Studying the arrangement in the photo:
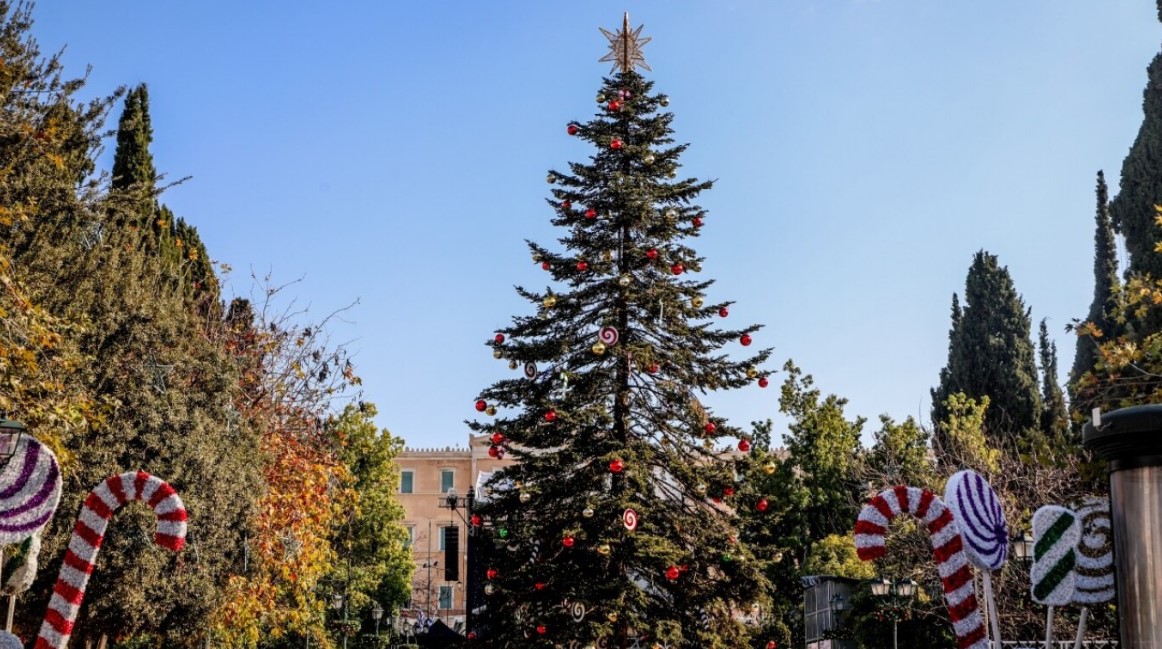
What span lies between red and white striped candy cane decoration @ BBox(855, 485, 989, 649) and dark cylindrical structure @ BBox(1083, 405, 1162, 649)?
8.93ft

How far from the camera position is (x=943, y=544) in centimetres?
930

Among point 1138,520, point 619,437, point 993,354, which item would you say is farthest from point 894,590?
point 993,354

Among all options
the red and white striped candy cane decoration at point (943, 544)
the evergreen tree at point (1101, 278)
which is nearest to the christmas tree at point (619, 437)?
the red and white striped candy cane decoration at point (943, 544)

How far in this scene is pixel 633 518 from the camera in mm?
20141

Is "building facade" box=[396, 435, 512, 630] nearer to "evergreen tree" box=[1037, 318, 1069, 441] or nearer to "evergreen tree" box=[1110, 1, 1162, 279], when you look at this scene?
"evergreen tree" box=[1037, 318, 1069, 441]

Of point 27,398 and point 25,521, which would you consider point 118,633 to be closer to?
point 27,398

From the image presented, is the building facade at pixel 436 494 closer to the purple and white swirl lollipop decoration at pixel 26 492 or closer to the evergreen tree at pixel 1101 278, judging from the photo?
the evergreen tree at pixel 1101 278

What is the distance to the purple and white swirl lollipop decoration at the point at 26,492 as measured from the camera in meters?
8.51

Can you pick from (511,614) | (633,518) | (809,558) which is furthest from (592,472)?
(809,558)

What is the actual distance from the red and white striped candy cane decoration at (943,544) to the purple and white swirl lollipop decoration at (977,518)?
9cm

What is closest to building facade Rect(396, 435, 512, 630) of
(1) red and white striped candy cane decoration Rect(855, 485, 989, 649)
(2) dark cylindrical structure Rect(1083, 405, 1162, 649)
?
(1) red and white striped candy cane decoration Rect(855, 485, 989, 649)

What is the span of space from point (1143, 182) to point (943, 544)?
97.3 ft

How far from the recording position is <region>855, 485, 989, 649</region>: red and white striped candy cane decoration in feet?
29.2

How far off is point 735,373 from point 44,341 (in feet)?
40.4
